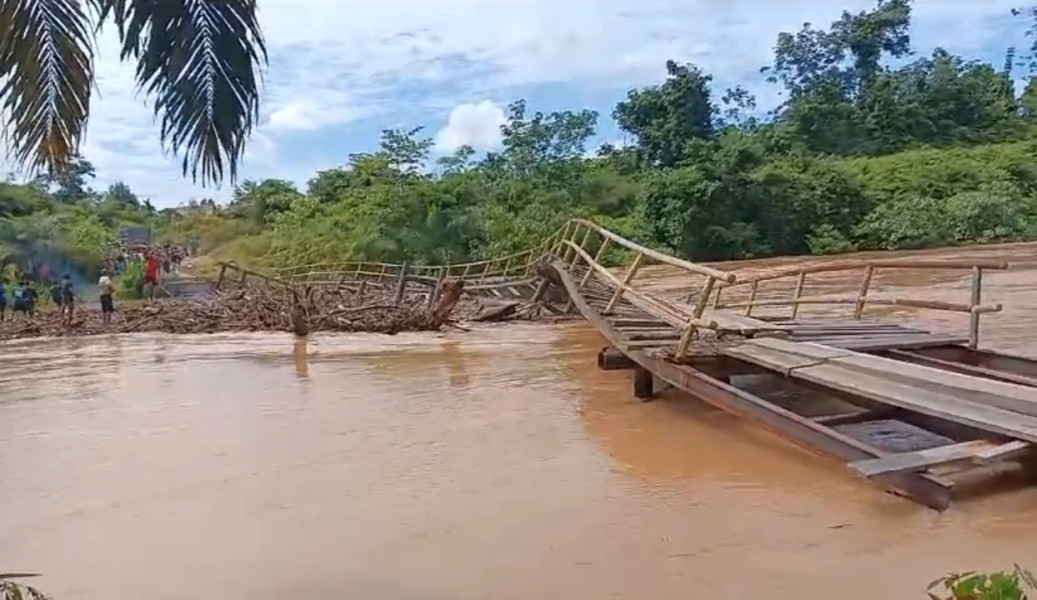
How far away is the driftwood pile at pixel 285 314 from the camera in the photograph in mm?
17109

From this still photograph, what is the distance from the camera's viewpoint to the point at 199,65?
3.34 m

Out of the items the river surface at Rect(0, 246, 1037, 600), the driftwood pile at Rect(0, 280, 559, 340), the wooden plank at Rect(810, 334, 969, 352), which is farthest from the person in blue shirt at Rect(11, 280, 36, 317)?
the wooden plank at Rect(810, 334, 969, 352)

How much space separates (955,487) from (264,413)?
7039mm

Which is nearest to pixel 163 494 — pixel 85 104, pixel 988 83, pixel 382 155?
pixel 85 104

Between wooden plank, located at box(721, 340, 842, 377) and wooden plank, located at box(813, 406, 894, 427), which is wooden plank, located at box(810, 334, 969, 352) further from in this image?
wooden plank, located at box(813, 406, 894, 427)

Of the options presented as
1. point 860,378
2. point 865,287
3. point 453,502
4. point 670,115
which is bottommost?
point 453,502

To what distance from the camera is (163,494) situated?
7.32 meters

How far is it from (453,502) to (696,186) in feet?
82.3

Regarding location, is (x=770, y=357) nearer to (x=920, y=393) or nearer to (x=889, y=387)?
(x=889, y=387)

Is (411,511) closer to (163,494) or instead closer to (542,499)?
(542,499)

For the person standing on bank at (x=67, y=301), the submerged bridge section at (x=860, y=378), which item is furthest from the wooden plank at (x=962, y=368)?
the person standing on bank at (x=67, y=301)

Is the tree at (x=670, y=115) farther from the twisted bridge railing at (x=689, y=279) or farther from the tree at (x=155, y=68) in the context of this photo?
the tree at (x=155, y=68)

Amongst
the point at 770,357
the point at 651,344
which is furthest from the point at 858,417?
the point at 651,344

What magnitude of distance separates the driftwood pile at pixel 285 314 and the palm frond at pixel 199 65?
1268 centimetres
